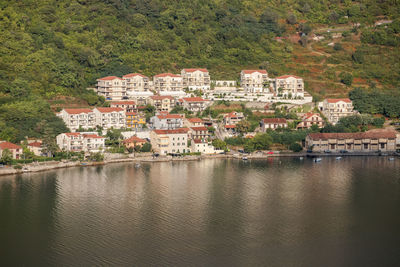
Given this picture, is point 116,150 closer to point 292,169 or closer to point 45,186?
point 45,186

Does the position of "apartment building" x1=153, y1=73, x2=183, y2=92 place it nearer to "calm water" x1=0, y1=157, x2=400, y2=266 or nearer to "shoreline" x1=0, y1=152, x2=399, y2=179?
"shoreline" x1=0, y1=152, x2=399, y2=179

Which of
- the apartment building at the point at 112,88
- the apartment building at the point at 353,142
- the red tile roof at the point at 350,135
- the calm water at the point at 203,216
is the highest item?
the apartment building at the point at 112,88

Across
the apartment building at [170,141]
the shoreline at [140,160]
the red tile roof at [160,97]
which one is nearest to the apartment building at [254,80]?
the red tile roof at [160,97]

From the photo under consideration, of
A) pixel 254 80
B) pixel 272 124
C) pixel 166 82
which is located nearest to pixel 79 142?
pixel 166 82

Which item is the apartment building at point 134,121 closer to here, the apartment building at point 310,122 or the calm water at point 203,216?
the calm water at point 203,216

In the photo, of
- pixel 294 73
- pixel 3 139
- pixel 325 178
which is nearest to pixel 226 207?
pixel 325 178

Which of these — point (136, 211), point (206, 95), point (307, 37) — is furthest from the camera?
point (307, 37)
